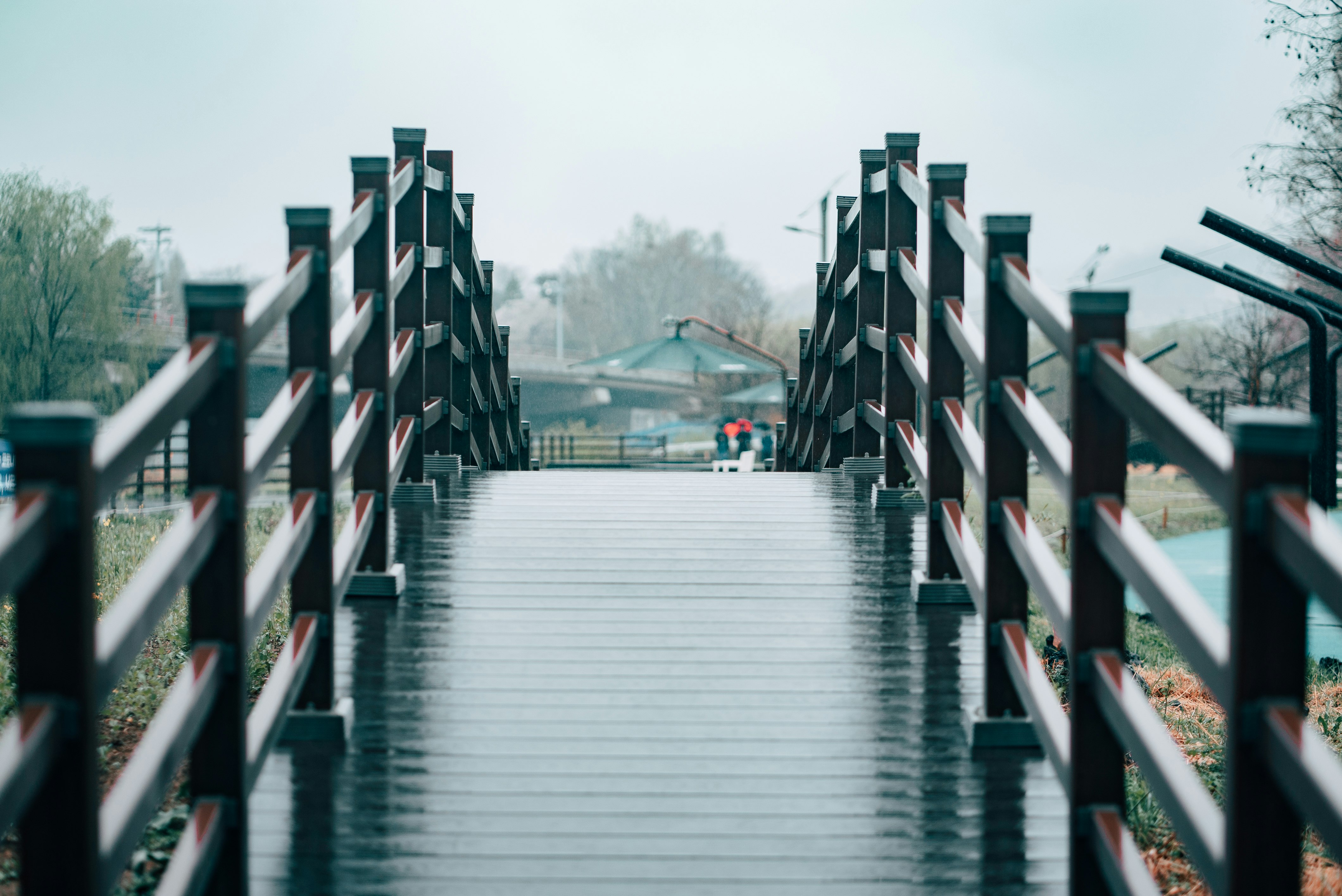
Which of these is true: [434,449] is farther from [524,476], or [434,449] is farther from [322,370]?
[322,370]

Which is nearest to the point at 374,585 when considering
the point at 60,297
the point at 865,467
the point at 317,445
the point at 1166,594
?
the point at 317,445

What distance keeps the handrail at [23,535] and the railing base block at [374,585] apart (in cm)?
223

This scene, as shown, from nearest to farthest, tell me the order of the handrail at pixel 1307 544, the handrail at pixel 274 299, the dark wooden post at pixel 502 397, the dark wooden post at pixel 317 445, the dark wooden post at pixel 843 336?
the handrail at pixel 1307 544 < the handrail at pixel 274 299 < the dark wooden post at pixel 317 445 < the dark wooden post at pixel 843 336 < the dark wooden post at pixel 502 397

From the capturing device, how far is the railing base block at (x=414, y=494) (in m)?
5.45

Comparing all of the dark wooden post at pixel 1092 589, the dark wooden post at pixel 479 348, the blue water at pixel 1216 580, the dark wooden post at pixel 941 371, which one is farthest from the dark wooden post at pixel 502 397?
the dark wooden post at pixel 1092 589

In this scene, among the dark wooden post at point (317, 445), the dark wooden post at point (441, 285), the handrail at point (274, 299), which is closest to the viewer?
the handrail at point (274, 299)

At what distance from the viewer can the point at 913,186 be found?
14.9 feet

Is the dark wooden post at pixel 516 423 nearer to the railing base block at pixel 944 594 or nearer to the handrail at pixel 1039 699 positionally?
the railing base block at pixel 944 594

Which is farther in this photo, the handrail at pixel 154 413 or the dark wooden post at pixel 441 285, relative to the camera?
the dark wooden post at pixel 441 285

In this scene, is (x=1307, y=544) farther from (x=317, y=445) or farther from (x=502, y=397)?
(x=502, y=397)

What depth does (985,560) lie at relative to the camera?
3217 mm

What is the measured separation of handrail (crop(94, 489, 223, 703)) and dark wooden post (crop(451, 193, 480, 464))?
12.8 ft

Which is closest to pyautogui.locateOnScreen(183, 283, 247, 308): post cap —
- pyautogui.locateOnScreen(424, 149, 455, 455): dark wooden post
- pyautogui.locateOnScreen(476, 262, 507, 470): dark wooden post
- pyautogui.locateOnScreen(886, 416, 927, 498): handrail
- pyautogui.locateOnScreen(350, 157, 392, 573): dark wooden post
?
pyautogui.locateOnScreen(350, 157, 392, 573): dark wooden post

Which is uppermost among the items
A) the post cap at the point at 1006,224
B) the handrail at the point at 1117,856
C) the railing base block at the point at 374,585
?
the post cap at the point at 1006,224
